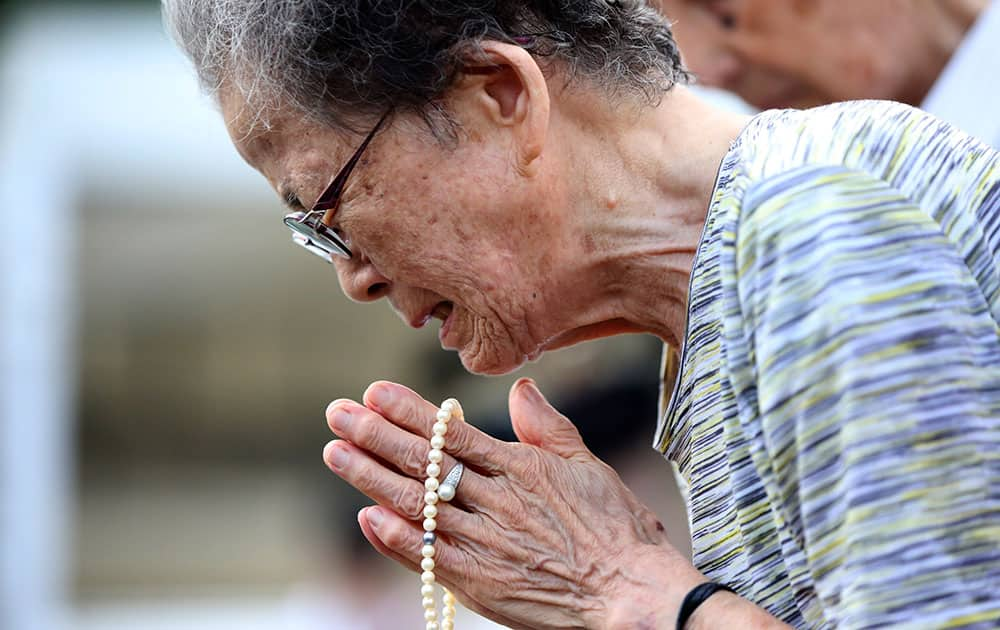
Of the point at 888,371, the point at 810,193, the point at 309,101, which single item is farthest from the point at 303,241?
the point at 888,371

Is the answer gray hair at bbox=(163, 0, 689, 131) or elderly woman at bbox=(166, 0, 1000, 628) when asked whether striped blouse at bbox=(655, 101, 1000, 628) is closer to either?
elderly woman at bbox=(166, 0, 1000, 628)

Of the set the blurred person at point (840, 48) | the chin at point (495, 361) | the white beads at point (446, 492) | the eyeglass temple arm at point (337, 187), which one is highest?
the blurred person at point (840, 48)

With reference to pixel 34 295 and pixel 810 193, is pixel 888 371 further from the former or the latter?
pixel 34 295

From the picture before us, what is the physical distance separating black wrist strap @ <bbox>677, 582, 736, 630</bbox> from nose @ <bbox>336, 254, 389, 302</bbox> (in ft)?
1.83

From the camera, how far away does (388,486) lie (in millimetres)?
1479

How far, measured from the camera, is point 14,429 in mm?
5457

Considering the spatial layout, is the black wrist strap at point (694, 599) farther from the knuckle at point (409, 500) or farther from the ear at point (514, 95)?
the ear at point (514, 95)

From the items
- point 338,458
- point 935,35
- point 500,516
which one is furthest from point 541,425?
point 935,35

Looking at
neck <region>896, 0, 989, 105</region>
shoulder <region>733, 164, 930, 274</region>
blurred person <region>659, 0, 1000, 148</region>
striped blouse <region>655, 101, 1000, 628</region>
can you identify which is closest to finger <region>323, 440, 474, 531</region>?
striped blouse <region>655, 101, 1000, 628</region>

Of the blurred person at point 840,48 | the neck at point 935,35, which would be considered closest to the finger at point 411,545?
the blurred person at point 840,48

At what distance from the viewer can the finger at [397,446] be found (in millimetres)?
1481

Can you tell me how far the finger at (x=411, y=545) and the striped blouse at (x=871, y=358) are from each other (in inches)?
15.0

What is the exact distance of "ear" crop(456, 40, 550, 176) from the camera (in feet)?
4.74

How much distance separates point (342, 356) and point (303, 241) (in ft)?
31.4
